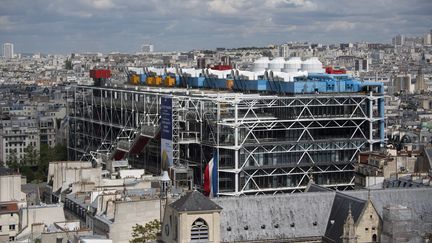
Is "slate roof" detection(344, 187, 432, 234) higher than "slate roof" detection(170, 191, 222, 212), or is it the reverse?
"slate roof" detection(170, 191, 222, 212)

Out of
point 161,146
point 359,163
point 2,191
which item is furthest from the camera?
point 161,146

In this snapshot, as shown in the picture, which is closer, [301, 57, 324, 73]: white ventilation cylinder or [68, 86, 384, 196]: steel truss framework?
[68, 86, 384, 196]: steel truss framework

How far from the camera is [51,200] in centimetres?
8831

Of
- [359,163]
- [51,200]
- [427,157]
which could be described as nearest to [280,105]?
[359,163]

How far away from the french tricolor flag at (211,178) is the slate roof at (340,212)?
121 ft

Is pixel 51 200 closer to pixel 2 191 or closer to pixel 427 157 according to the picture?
pixel 2 191

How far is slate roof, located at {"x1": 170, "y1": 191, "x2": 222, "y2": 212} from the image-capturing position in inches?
2042

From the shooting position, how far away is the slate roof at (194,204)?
51.9 m

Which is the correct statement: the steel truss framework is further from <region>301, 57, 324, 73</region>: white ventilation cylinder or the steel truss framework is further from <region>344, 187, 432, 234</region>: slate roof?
<region>344, 187, 432, 234</region>: slate roof

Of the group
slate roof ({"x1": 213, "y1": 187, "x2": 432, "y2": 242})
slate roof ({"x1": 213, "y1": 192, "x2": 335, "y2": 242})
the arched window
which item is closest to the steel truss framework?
slate roof ({"x1": 213, "y1": 187, "x2": 432, "y2": 242})

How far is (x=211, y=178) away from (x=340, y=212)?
38.5m

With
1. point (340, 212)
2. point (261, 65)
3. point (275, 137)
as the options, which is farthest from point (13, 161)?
Answer: point (340, 212)

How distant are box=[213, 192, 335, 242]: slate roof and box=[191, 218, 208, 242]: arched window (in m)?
2.57

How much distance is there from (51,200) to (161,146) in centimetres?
1718
